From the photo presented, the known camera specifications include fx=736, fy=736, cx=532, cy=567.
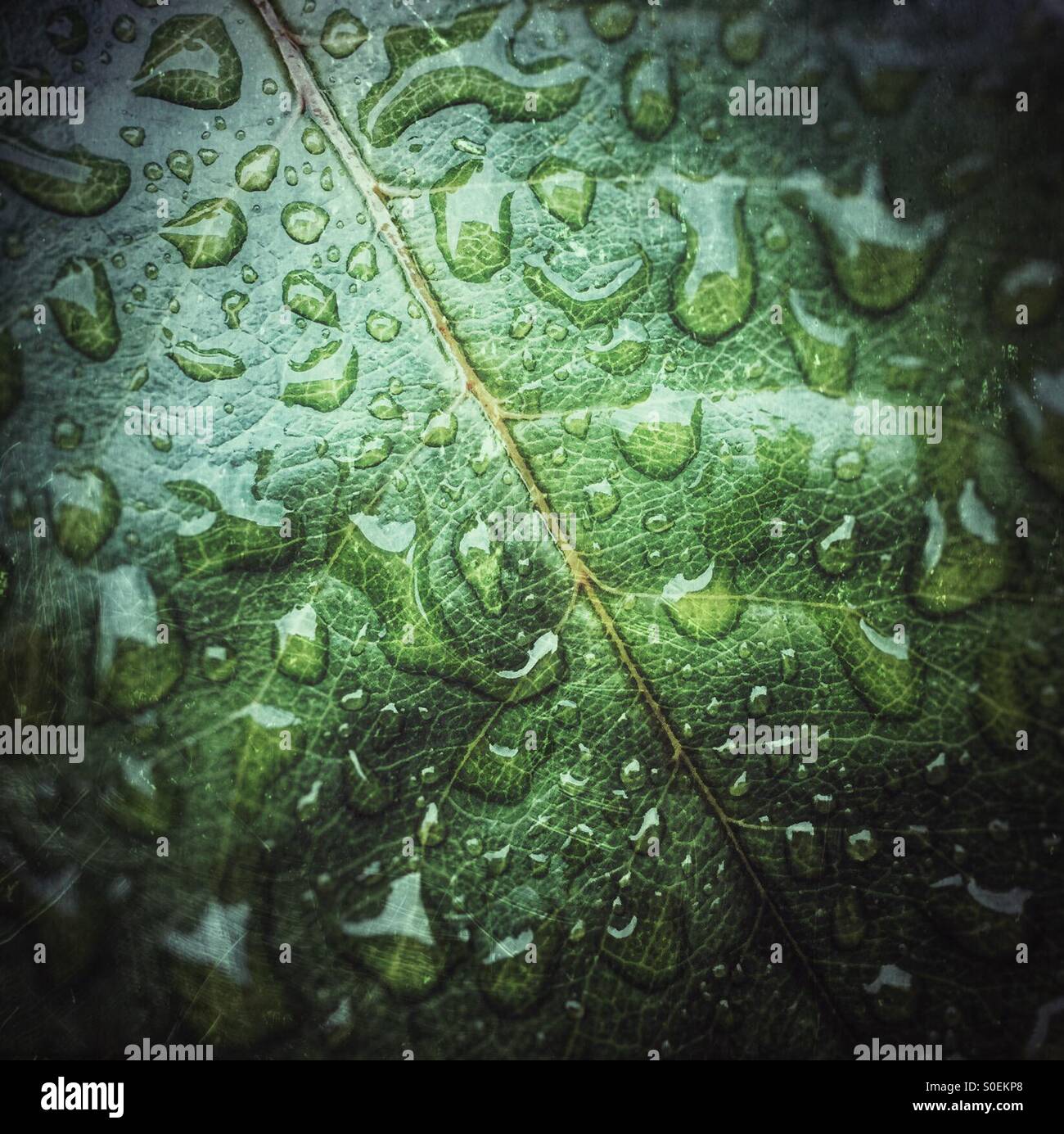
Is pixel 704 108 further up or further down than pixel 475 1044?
further up

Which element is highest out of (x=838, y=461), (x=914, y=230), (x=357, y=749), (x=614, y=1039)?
(x=914, y=230)

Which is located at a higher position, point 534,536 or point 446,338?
point 446,338

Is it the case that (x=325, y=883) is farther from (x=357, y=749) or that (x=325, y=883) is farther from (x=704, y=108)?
(x=704, y=108)

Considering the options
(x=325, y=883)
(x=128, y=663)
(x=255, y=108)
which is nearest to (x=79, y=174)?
(x=255, y=108)
